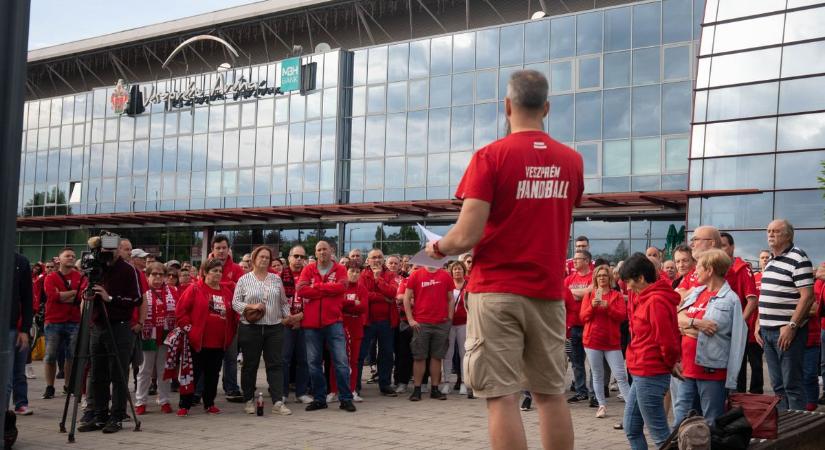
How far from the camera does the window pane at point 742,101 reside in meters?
24.9

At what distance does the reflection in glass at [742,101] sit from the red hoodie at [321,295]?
18352 millimetres

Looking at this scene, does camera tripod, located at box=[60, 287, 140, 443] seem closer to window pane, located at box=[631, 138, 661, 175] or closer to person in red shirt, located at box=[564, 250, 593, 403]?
person in red shirt, located at box=[564, 250, 593, 403]

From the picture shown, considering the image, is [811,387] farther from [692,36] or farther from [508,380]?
[692,36]

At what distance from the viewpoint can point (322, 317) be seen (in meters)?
10.9

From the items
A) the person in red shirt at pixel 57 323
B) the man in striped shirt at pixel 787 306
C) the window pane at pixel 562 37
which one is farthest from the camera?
the window pane at pixel 562 37

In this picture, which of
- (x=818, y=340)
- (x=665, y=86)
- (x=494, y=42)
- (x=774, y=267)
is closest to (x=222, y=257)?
(x=774, y=267)

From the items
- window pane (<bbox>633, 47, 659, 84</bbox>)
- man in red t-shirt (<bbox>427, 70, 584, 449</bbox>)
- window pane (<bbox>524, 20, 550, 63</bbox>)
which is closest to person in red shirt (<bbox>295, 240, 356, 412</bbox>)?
man in red t-shirt (<bbox>427, 70, 584, 449</bbox>)

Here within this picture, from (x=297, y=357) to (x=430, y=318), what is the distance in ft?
6.49

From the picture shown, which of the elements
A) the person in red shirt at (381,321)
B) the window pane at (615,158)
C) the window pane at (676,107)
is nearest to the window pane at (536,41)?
the window pane at (615,158)

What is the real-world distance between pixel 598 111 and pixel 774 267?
2258 cm

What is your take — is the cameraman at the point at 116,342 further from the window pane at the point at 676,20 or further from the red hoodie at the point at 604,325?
the window pane at the point at 676,20

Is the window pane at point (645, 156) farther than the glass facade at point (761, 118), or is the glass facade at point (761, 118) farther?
the window pane at point (645, 156)

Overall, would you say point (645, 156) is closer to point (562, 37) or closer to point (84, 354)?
point (562, 37)

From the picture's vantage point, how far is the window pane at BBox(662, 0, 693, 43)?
2867cm
